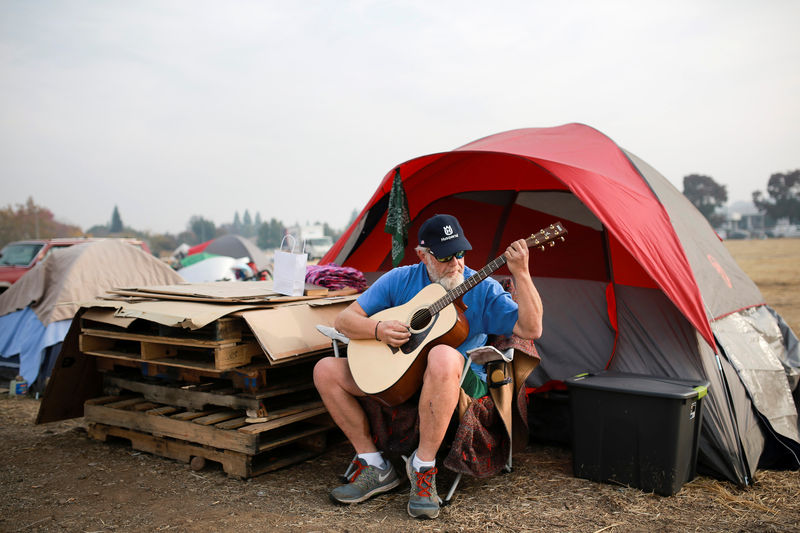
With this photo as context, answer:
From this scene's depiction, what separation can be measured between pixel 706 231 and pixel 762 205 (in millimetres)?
75921

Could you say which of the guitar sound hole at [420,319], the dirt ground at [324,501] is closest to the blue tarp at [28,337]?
the dirt ground at [324,501]

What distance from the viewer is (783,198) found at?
217 feet

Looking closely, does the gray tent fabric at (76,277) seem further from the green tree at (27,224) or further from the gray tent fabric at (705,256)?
the green tree at (27,224)

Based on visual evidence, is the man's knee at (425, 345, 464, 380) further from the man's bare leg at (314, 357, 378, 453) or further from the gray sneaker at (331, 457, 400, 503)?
the gray sneaker at (331, 457, 400, 503)

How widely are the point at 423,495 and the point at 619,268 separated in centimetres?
208

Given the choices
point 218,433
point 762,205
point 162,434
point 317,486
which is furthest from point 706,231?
point 762,205

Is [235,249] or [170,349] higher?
[235,249]

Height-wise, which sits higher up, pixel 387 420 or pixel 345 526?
pixel 387 420

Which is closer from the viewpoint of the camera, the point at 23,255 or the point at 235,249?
the point at 23,255

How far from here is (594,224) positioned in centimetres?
441

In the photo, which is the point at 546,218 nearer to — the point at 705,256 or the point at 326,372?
the point at 705,256

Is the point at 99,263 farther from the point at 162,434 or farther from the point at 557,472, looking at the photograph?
the point at 557,472

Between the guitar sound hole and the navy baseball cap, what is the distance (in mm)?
308

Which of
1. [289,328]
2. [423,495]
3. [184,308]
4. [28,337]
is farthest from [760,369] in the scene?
[28,337]
